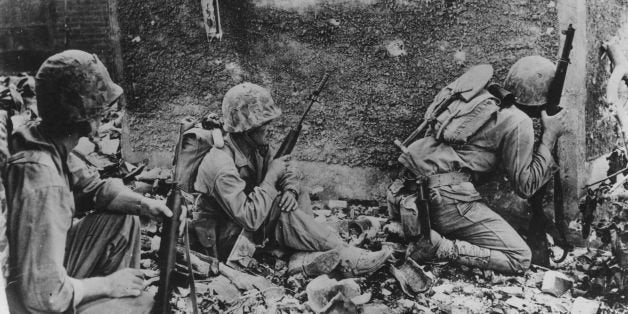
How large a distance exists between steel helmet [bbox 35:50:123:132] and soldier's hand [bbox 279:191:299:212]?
1458 mm

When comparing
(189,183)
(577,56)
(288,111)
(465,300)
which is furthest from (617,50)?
(189,183)

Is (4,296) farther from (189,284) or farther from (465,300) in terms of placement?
(465,300)

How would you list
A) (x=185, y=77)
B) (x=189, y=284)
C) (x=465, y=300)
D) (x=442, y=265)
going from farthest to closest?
(x=185, y=77) → (x=442, y=265) → (x=465, y=300) → (x=189, y=284)

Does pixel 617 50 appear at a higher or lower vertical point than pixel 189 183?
higher

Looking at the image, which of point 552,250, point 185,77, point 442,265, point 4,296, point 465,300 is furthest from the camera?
point 185,77

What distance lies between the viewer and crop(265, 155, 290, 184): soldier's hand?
3549 mm

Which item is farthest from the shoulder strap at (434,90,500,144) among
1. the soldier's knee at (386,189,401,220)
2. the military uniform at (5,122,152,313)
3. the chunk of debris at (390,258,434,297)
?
the military uniform at (5,122,152,313)

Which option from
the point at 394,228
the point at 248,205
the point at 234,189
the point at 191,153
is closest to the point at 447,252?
the point at 394,228

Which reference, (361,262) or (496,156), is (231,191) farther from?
(496,156)

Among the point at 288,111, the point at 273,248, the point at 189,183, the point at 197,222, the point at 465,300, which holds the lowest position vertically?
the point at 465,300

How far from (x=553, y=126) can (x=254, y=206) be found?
2.14 meters

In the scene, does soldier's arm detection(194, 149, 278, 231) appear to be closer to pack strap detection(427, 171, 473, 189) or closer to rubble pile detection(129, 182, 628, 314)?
rubble pile detection(129, 182, 628, 314)

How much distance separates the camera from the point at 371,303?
331 cm

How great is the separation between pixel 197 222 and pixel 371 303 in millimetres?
1289
